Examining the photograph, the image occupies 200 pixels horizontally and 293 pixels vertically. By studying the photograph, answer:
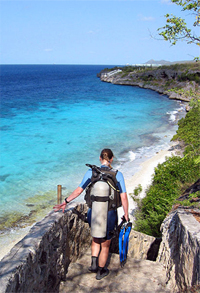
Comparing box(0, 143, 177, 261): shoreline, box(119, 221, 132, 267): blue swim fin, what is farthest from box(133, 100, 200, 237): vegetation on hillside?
box(119, 221, 132, 267): blue swim fin

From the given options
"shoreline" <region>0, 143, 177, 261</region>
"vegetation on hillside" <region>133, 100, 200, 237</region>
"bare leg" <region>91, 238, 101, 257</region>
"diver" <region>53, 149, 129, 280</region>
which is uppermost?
"diver" <region>53, 149, 129, 280</region>

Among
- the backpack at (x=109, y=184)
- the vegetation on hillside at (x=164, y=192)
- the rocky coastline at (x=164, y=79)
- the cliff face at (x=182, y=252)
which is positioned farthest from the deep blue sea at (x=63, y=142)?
the backpack at (x=109, y=184)

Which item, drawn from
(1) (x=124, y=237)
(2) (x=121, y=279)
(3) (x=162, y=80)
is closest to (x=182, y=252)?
(1) (x=124, y=237)

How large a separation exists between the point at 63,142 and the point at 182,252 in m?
21.0

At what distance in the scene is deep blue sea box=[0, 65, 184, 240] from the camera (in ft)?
46.7

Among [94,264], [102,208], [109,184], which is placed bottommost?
[94,264]

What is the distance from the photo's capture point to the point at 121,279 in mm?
4301

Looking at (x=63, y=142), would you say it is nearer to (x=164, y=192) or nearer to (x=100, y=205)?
(x=164, y=192)

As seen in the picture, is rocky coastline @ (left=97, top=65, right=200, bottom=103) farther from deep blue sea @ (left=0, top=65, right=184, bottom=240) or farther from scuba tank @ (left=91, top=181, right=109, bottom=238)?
scuba tank @ (left=91, top=181, right=109, bottom=238)

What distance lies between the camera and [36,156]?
2070 centimetres

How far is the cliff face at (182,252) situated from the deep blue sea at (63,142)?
26.0 ft

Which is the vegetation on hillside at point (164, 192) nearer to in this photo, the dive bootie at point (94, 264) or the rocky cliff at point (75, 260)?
the rocky cliff at point (75, 260)

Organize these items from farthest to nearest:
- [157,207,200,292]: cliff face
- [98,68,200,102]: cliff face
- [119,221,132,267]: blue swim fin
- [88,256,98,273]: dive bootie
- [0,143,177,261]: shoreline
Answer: [98,68,200,102]: cliff face → [0,143,177,261]: shoreline → [119,221,132,267]: blue swim fin → [88,256,98,273]: dive bootie → [157,207,200,292]: cliff face

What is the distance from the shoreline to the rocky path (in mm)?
5629
